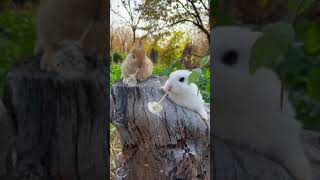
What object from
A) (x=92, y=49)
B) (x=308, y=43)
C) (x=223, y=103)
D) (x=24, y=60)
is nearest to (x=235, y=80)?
(x=223, y=103)

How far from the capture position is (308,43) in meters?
1.15

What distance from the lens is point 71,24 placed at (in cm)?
125

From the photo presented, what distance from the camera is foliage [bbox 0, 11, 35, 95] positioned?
1.25 meters

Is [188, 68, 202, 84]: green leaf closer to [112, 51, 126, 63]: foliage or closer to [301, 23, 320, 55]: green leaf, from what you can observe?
[112, 51, 126, 63]: foliage

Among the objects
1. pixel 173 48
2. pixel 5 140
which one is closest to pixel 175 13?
pixel 173 48

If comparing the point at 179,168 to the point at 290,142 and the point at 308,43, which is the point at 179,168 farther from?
the point at 308,43

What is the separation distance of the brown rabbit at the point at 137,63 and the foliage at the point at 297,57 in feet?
1.45

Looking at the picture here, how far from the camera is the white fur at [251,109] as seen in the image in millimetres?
1169

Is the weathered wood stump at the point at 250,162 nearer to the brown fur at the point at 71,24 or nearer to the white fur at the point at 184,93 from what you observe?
the white fur at the point at 184,93

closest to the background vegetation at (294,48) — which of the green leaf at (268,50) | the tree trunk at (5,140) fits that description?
the green leaf at (268,50)

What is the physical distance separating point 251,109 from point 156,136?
1.65 ft

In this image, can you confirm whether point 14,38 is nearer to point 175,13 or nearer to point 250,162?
point 175,13

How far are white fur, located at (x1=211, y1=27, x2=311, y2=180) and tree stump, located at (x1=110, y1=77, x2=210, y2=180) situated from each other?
322mm

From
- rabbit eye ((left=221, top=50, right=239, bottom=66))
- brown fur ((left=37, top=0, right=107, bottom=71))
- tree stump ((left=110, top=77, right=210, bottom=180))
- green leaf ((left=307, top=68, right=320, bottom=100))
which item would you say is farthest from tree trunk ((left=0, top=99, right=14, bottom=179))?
green leaf ((left=307, top=68, right=320, bottom=100))
